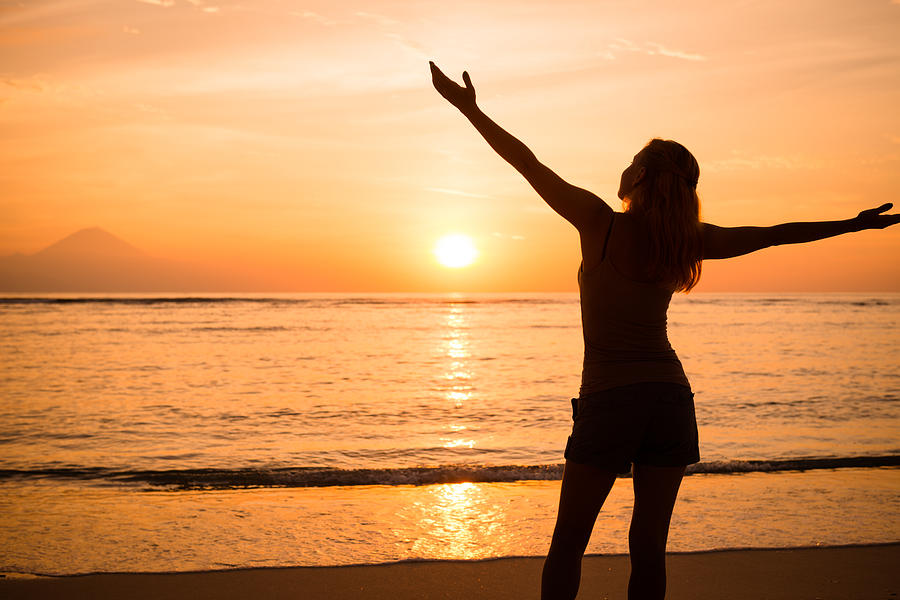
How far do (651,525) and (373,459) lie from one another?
7236 millimetres

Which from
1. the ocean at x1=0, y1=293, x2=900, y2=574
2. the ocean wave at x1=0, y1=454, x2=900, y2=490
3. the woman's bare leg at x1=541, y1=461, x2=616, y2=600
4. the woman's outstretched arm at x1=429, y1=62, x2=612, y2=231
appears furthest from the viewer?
the ocean wave at x1=0, y1=454, x2=900, y2=490

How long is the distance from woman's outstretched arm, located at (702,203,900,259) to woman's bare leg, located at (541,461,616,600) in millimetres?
817

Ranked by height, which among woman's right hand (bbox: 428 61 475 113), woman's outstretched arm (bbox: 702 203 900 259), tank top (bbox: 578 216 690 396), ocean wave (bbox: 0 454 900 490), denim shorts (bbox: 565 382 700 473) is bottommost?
ocean wave (bbox: 0 454 900 490)

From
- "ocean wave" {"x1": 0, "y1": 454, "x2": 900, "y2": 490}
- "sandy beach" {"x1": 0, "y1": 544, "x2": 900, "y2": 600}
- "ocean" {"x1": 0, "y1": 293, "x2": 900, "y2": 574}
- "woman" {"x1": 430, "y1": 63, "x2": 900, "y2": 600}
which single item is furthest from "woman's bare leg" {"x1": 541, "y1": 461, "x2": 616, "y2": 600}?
"ocean wave" {"x1": 0, "y1": 454, "x2": 900, "y2": 490}

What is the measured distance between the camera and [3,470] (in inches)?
338

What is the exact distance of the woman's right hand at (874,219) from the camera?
260cm

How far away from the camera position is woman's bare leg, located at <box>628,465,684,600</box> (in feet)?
7.88

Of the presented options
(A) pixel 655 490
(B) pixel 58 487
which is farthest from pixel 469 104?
(B) pixel 58 487

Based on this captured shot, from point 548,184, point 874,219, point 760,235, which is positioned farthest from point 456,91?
point 874,219

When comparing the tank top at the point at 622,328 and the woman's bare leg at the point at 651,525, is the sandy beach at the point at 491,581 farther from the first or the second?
the tank top at the point at 622,328

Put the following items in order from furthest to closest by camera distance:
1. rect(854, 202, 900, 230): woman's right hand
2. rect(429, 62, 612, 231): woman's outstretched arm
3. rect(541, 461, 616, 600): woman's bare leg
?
rect(854, 202, 900, 230): woman's right hand
rect(541, 461, 616, 600): woman's bare leg
rect(429, 62, 612, 231): woman's outstretched arm

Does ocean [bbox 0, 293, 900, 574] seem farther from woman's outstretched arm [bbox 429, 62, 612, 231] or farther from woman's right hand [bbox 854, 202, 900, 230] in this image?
woman's outstretched arm [bbox 429, 62, 612, 231]

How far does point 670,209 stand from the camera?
231 cm

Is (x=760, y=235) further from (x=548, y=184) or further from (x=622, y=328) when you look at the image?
(x=548, y=184)
